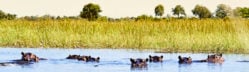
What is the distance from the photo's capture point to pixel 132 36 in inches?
988

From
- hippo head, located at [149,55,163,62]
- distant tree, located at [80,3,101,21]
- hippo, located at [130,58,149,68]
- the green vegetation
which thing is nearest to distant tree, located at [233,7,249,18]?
the green vegetation

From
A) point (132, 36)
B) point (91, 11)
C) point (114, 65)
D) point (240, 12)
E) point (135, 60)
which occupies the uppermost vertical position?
point (91, 11)

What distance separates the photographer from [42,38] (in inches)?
984

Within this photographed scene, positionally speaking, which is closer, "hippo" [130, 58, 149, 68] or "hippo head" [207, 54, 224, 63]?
"hippo" [130, 58, 149, 68]

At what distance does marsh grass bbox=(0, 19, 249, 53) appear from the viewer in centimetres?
2322

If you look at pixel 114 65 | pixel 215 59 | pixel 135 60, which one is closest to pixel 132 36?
pixel 215 59

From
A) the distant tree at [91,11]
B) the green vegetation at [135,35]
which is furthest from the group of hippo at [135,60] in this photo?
the distant tree at [91,11]

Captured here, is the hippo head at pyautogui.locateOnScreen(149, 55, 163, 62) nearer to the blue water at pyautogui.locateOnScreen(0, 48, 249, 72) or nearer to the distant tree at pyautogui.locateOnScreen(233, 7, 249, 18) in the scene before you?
the blue water at pyautogui.locateOnScreen(0, 48, 249, 72)

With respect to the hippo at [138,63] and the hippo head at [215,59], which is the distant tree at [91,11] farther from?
the hippo at [138,63]

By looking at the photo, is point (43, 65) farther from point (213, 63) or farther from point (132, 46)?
point (132, 46)

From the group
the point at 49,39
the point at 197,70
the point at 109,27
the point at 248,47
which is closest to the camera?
the point at 197,70

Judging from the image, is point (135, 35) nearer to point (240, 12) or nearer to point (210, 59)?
point (240, 12)

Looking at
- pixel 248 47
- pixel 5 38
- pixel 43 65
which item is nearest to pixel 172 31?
pixel 248 47

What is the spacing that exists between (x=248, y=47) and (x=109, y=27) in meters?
5.60
